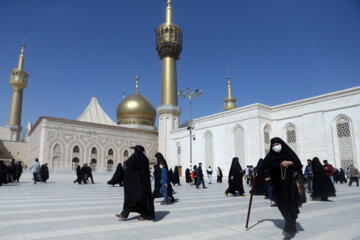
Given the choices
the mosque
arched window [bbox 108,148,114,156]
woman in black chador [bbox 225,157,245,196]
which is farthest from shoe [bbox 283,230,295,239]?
arched window [bbox 108,148,114,156]

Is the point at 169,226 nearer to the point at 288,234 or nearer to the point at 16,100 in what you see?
the point at 288,234

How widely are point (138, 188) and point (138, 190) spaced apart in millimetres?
31

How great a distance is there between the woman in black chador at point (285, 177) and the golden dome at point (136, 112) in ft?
128

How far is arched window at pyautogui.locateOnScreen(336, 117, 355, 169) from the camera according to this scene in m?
18.6

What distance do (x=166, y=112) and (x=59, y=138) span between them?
1242 centimetres

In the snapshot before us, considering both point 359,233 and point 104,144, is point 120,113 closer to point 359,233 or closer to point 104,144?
point 104,144

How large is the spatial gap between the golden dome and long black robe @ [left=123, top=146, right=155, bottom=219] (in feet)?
124

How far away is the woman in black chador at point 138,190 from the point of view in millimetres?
4100

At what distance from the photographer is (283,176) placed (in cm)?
341

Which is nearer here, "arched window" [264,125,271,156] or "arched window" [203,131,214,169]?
"arched window" [264,125,271,156]

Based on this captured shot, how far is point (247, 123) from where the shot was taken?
74.8 feet

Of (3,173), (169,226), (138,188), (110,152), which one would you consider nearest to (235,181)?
(138,188)

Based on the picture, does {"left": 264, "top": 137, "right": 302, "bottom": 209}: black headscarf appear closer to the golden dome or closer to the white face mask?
the white face mask

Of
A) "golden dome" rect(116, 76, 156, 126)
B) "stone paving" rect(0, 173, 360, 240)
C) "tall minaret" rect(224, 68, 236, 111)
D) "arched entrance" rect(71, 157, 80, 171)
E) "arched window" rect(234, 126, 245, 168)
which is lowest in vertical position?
"stone paving" rect(0, 173, 360, 240)
